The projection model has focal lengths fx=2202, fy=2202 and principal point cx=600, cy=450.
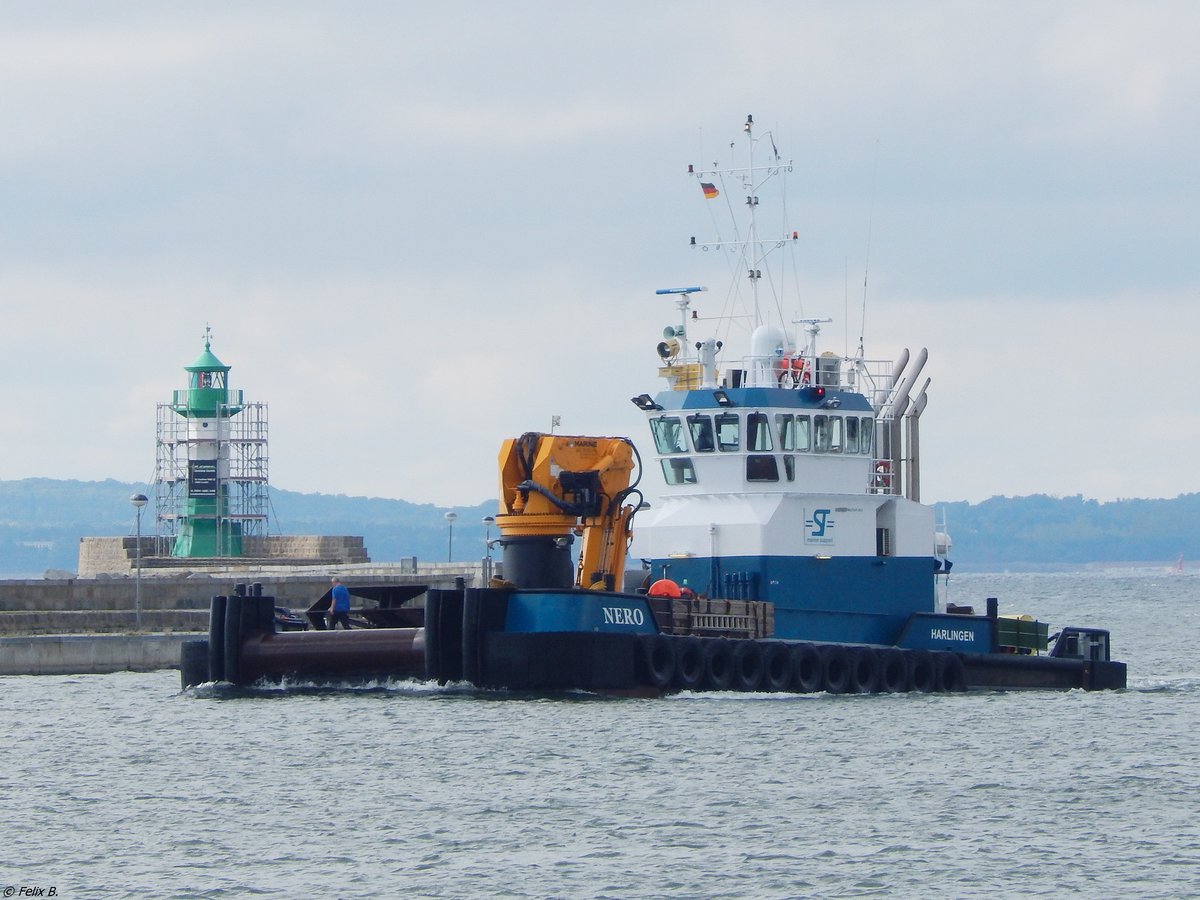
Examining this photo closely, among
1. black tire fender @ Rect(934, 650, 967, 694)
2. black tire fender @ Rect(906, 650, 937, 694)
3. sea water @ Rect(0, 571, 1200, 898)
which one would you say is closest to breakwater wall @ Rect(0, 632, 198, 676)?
sea water @ Rect(0, 571, 1200, 898)

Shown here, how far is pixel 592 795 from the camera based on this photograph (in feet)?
81.7

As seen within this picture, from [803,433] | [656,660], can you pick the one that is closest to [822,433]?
[803,433]

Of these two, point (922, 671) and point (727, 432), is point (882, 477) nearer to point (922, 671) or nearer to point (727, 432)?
point (727, 432)

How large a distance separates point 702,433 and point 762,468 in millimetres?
1193

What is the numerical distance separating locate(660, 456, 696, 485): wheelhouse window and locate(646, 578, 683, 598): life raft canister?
255 centimetres

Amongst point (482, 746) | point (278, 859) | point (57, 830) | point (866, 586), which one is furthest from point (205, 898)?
point (866, 586)

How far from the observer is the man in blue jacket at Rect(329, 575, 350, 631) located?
111 ft

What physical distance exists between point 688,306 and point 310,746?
10.9 meters

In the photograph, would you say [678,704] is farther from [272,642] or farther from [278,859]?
[278,859]

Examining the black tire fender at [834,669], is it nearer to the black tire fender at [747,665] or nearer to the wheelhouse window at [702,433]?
the black tire fender at [747,665]

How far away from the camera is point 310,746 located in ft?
95.0

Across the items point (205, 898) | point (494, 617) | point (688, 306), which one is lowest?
point (205, 898)

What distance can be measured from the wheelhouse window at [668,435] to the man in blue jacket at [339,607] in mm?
5756

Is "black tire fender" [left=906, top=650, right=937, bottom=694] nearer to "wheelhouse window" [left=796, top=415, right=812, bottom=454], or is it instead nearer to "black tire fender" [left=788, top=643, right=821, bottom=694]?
"black tire fender" [left=788, top=643, right=821, bottom=694]
